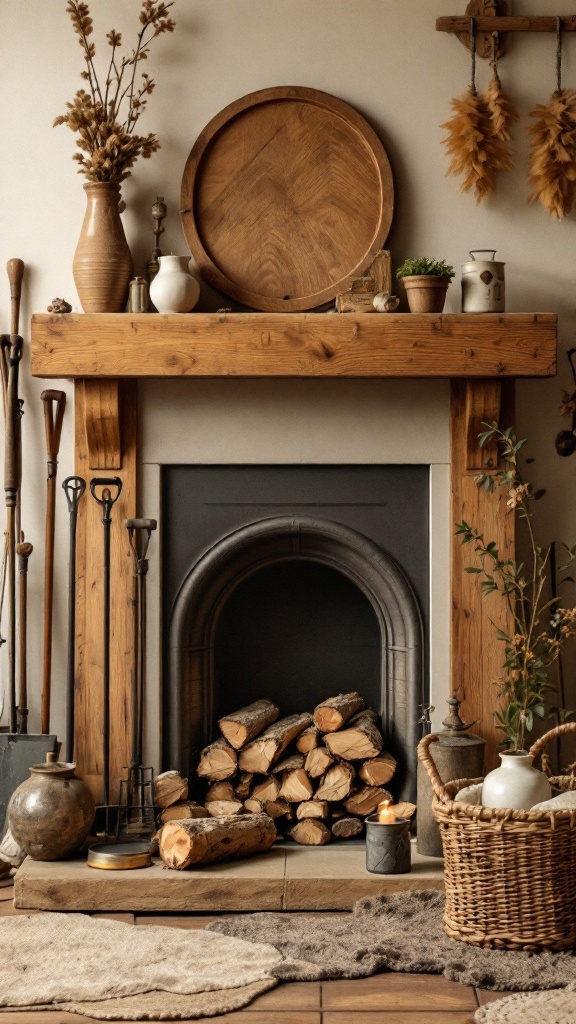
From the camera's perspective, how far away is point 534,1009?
250 cm

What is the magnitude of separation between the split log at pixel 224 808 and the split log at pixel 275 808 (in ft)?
0.27

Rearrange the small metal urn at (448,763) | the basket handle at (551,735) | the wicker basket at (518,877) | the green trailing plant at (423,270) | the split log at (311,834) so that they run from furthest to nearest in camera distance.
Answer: the split log at (311,834)
the green trailing plant at (423,270)
the small metal urn at (448,763)
the basket handle at (551,735)
the wicker basket at (518,877)

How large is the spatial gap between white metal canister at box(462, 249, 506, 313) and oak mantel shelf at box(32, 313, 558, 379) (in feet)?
0.20

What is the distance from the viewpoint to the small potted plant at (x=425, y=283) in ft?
11.6

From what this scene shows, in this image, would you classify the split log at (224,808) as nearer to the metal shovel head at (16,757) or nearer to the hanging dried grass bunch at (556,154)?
the metal shovel head at (16,757)

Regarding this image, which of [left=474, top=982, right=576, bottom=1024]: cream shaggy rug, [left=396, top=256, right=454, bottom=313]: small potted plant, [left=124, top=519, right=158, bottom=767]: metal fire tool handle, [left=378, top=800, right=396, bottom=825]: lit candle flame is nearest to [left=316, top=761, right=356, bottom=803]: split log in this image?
[left=378, top=800, right=396, bottom=825]: lit candle flame

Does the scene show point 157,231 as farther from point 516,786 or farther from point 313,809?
point 516,786

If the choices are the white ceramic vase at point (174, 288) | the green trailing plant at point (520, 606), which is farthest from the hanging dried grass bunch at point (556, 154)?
the white ceramic vase at point (174, 288)

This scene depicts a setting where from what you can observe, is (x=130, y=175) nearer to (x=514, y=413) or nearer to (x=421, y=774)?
(x=514, y=413)

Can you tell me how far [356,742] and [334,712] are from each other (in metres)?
0.12

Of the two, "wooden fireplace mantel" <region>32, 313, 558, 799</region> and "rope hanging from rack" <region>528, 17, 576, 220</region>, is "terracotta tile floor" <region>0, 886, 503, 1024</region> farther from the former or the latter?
"rope hanging from rack" <region>528, 17, 576, 220</region>

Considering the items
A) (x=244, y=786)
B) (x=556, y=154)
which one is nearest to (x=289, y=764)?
(x=244, y=786)

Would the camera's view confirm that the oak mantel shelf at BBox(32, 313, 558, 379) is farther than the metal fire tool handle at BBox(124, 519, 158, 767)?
No

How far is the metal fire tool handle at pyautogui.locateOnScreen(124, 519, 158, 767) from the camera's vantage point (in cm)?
362
